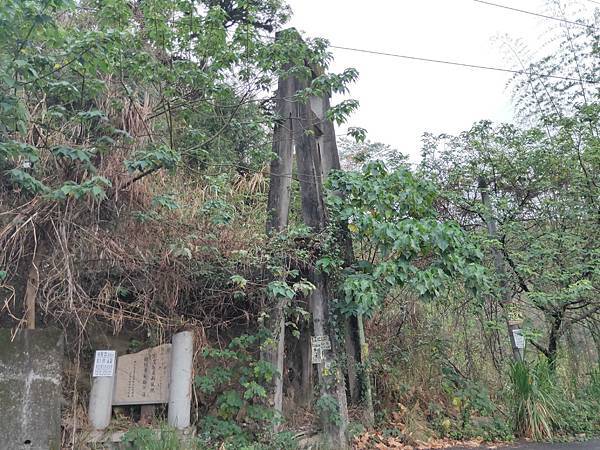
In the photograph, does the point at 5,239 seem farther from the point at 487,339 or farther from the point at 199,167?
the point at 487,339

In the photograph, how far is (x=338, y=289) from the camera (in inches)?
224

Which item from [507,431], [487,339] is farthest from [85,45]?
[487,339]

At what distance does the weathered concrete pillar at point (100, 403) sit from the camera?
14.4 feet

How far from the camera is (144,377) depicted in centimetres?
481

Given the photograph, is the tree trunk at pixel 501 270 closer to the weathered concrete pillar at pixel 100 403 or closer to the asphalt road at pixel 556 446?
the asphalt road at pixel 556 446

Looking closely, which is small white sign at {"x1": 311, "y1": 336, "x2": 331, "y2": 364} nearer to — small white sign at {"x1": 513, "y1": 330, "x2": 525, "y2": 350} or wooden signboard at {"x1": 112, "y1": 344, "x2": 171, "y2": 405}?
wooden signboard at {"x1": 112, "y1": 344, "x2": 171, "y2": 405}

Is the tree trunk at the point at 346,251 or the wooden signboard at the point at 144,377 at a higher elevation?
the tree trunk at the point at 346,251

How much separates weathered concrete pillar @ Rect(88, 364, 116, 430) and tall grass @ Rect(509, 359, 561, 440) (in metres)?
5.18

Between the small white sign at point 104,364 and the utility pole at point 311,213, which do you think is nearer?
the small white sign at point 104,364

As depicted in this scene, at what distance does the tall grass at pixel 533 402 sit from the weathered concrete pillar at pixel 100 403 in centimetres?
518

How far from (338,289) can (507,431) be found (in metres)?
2.97

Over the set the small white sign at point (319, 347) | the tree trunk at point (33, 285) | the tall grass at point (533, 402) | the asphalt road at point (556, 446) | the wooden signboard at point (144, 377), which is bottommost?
the asphalt road at point (556, 446)

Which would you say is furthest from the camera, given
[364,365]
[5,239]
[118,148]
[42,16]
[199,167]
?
[199,167]

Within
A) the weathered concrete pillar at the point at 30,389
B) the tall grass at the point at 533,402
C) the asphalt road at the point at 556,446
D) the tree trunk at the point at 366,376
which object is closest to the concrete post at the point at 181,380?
the weathered concrete pillar at the point at 30,389
